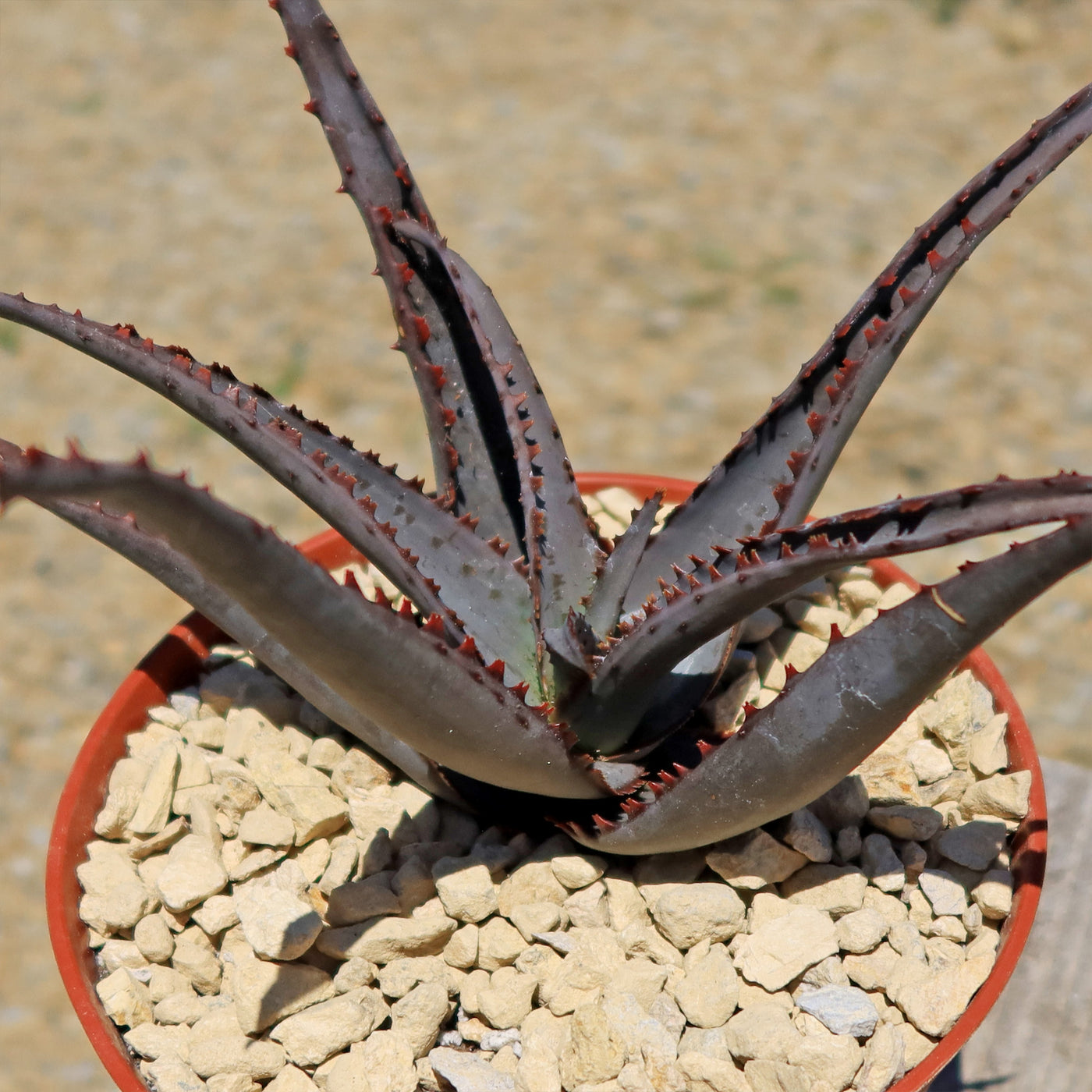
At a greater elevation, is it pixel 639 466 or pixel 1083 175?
pixel 1083 175

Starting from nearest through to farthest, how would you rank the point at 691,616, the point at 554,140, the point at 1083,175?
the point at 691,616 < the point at 1083,175 < the point at 554,140

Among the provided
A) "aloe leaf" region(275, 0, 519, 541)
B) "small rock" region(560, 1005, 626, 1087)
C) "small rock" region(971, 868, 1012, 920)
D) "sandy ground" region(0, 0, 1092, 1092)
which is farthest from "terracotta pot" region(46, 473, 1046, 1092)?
"sandy ground" region(0, 0, 1092, 1092)

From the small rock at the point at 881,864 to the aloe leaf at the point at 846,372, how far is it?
305mm

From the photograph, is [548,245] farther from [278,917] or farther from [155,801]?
[278,917]

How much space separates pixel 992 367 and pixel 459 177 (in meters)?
1.26

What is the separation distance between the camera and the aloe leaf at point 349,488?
2.71ft

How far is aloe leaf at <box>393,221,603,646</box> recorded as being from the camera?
1.04 m

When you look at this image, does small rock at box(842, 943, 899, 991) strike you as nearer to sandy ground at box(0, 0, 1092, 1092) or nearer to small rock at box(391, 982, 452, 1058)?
small rock at box(391, 982, 452, 1058)

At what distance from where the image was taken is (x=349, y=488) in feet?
2.98

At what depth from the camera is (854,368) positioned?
37.9 inches

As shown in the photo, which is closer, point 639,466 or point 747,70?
point 639,466

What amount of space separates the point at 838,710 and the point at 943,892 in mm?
333

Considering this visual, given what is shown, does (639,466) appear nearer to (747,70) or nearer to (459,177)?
(459,177)

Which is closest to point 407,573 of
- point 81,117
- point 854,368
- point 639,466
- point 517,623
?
point 517,623
